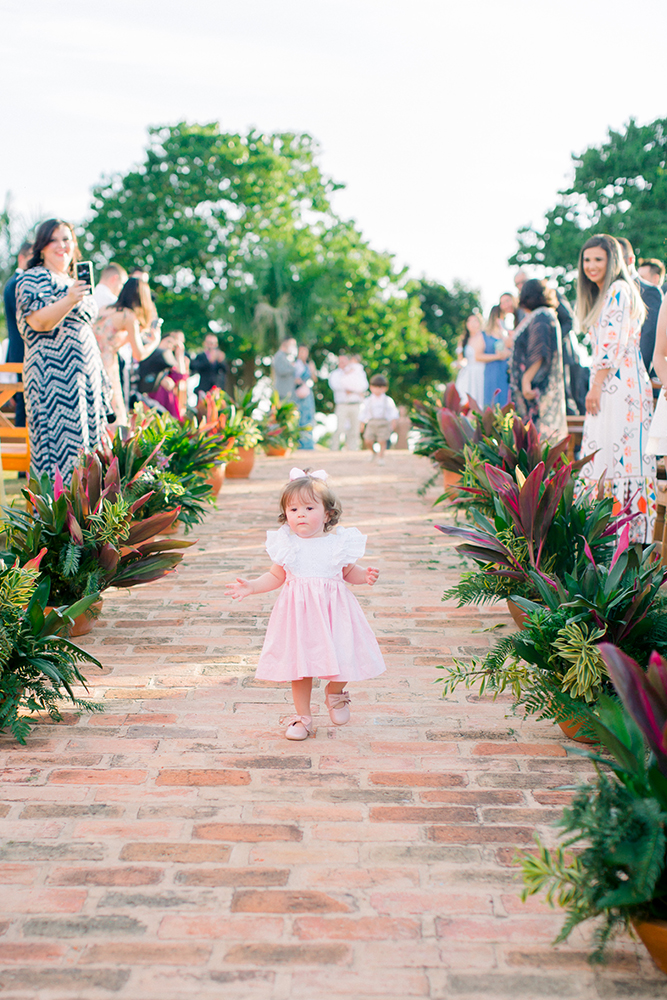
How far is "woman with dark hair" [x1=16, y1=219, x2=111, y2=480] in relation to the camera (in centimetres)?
512

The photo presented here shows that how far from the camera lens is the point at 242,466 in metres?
10.1

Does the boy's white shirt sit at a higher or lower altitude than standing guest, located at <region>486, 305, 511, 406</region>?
lower

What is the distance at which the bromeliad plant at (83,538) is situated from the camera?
13.6 feet

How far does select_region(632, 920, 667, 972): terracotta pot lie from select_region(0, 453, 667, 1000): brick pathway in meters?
0.06

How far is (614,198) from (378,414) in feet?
45.4

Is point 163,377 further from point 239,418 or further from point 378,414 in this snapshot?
point 378,414

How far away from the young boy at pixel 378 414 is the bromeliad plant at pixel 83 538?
7802 millimetres

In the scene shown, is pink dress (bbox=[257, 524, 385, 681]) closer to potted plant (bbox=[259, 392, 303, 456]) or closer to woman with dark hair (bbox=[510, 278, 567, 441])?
woman with dark hair (bbox=[510, 278, 567, 441])

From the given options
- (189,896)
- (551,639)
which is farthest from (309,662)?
(189,896)

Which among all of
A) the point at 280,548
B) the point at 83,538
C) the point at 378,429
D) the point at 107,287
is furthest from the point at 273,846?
the point at 378,429

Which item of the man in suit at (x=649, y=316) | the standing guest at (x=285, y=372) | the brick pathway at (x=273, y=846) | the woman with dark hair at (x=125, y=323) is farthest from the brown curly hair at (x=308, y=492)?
the standing guest at (x=285, y=372)

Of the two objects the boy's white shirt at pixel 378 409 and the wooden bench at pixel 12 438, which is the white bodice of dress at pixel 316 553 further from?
the boy's white shirt at pixel 378 409

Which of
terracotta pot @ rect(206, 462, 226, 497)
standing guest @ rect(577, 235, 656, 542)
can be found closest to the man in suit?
standing guest @ rect(577, 235, 656, 542)

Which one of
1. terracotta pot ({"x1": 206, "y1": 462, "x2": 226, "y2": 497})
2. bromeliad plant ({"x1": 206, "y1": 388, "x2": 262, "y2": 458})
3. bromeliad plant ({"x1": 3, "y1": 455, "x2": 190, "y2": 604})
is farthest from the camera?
bromeliad plant ({"x1": 206, "y1": 388, "x2": 262, "y2": 458})
